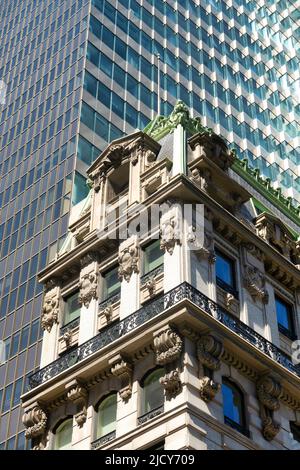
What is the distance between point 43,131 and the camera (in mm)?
64750

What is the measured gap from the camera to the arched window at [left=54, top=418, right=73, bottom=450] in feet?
108

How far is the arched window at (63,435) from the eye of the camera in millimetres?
33031

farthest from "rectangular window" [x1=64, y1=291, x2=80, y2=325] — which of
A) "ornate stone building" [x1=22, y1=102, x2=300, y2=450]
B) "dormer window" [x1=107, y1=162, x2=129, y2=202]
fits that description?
"dormer window" [x1=107, y1=162, x2=129, y2=202]

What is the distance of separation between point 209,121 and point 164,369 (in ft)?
173

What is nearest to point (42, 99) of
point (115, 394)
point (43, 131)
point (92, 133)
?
point (43, 131)

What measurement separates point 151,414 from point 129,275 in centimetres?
671

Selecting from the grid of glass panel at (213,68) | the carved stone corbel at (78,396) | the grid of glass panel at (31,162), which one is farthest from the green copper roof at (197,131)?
the grid of glass panel at (213,68)

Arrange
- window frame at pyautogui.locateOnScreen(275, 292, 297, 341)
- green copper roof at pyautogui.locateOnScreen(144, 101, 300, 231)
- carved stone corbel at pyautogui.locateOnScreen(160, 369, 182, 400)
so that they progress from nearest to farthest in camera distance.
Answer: carved stone corbel at pyautogui.locateOnScreen(160, 369, 182, 400) → window frame at pyautogui.locateOnScreen(275, 292, 297, 341) → green copper roof at pyautogui.locateOnScreen(144, 101, 300, 231)

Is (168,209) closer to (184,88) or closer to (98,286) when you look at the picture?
(98,286)

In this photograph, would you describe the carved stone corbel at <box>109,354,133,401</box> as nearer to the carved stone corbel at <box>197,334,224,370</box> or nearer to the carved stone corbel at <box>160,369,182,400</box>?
the carved stone corbel at <box>160,369,182,400</box>

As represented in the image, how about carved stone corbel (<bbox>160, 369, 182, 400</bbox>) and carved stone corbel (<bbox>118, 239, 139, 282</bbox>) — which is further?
carved stone corbel (<bbox>118, 239, 139, 282</bbox>)

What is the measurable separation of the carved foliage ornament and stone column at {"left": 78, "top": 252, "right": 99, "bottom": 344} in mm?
4791

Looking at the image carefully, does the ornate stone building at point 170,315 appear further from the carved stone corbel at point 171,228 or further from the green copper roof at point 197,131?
the green copper roof at point 197,131

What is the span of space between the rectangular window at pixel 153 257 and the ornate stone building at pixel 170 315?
0.06 m
